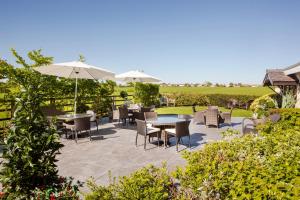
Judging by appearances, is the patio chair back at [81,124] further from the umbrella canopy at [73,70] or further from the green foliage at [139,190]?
the green foliage at [139,190]

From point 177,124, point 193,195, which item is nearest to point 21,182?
point 193,195

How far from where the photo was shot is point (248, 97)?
2427 cm

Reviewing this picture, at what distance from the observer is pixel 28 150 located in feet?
10.2

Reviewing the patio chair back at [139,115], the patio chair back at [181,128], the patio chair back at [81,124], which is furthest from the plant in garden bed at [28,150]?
the patio chair back at [139,115]

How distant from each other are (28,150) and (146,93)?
16.8m

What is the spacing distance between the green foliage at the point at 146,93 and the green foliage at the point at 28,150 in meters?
15.9

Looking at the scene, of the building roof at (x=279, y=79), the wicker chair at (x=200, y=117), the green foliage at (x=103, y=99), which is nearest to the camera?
the wicker chair at (x=200, y=117)

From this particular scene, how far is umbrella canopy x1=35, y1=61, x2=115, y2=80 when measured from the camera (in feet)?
29.1

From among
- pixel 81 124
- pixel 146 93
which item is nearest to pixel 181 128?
pixel 81 124

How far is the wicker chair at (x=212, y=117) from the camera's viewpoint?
10.9 metres

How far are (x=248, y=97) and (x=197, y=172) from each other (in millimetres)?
23317

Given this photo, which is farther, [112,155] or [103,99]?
[103,99]

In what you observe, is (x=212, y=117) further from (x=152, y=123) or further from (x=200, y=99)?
(x=200, y=99)

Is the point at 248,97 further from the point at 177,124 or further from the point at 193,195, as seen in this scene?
the point at 193,195
